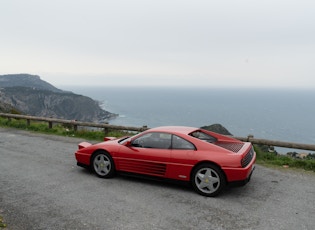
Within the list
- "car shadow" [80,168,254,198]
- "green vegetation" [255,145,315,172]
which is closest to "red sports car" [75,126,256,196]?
"car shadow" [80,168,254,198]

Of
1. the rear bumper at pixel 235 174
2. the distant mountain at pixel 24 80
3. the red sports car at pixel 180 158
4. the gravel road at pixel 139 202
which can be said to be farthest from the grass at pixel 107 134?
the distant mountain at pixel 24 80

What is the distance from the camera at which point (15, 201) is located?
226 inches

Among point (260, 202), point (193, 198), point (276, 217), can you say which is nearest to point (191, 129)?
point (193, 198)

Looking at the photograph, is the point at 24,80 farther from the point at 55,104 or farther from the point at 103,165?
the point at 103,165

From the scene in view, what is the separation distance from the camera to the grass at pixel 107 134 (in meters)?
8.55

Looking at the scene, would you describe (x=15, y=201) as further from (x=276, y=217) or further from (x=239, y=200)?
(x=276, y=217)

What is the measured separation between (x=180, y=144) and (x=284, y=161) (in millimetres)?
4108

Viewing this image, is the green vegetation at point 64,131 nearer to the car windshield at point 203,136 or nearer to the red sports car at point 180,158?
the red sports car at point 180,158

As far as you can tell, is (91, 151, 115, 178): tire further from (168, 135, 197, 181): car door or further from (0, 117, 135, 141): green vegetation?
(0, 117, 135, 141): green vegetation

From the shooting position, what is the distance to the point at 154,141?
22.1ft

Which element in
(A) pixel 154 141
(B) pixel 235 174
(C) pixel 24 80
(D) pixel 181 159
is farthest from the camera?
(C) pixel 24 80

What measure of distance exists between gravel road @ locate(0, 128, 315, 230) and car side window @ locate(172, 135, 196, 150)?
925 millimetres

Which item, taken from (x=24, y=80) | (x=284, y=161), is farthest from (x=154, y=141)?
(x=24, y=80)

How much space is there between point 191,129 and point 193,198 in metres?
1.70
